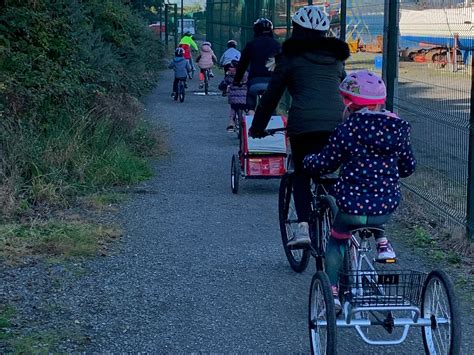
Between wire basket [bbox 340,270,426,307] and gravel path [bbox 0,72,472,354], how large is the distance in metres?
0.66

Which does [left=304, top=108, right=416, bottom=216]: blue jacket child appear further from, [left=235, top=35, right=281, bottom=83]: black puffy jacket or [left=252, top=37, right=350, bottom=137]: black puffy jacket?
[left=235, top=35, right=281, bottom=83]: black puffy jacket

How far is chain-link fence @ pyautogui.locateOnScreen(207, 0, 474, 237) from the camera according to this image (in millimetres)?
7621

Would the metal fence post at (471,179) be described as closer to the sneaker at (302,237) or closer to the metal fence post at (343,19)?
the sneaker at (302,237)

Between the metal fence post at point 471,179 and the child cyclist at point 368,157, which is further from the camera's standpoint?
the metal fence post at point 471,179

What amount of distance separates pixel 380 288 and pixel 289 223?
2.31 metres

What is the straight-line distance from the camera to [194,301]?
6180mm

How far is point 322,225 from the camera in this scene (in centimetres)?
579

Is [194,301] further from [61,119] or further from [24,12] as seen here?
[24,12]

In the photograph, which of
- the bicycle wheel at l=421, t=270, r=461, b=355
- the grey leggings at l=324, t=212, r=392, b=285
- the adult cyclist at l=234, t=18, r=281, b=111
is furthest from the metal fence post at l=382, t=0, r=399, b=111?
the bicycle wheel at l=421, t=270, r=461, b=355

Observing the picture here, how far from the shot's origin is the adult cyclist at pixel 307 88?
6.13 metres

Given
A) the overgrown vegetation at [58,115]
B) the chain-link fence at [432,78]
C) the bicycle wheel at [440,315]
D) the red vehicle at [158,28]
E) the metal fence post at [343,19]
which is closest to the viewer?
the bicycle wheel at [440,315]

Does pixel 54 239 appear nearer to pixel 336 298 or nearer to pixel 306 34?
pixel 306 34

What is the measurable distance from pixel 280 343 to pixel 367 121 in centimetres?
150

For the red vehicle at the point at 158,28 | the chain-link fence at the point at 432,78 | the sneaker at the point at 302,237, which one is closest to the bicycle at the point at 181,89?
the chain-link fence at the point at 432,78
